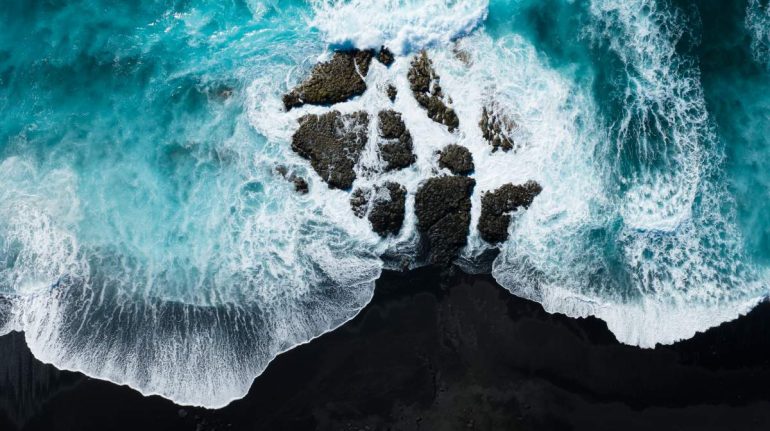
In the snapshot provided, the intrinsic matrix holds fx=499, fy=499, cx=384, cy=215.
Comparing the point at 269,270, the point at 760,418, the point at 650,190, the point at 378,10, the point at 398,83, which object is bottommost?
the point at 760,418

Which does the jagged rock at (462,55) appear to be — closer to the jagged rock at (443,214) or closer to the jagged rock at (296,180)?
the jagged rock at (443,214)

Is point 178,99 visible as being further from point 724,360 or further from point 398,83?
point 724,360

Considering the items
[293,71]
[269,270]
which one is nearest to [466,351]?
[269,270]

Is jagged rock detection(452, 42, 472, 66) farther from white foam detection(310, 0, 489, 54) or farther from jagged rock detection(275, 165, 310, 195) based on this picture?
jagged rock detection(275, 165, 310, 195)

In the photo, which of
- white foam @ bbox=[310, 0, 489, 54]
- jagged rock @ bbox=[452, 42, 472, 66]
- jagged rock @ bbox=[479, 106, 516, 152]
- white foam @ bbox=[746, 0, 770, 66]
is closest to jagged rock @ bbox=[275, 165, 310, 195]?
white foam @ bbox=[310, 0, 489, 54]

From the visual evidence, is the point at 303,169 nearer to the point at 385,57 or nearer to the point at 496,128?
the point at 385,57

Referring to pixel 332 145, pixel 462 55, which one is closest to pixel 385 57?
pixel 462 55

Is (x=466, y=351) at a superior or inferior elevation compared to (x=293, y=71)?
inferior
